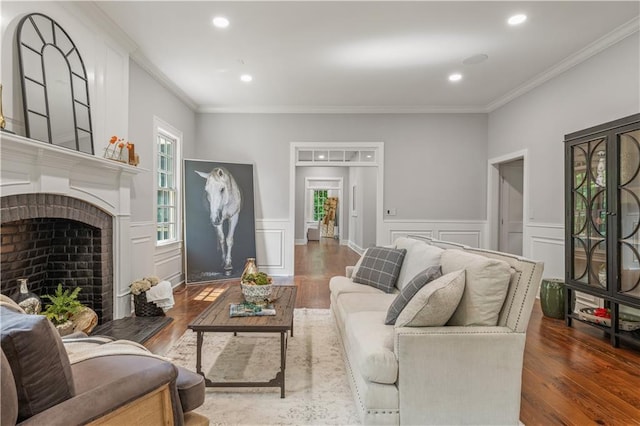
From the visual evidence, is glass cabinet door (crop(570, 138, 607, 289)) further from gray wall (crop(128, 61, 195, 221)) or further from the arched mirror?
gray wall (crop(128, 61, 195, 221))

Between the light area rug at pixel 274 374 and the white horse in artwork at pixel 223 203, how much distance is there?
2384 mm

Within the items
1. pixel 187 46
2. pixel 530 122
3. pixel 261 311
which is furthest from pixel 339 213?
pixel 261 311

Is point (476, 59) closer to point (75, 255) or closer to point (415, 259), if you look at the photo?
point (415, 259)

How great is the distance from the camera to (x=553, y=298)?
365cm

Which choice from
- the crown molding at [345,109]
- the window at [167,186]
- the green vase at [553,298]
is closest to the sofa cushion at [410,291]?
the green vase at [553,298]

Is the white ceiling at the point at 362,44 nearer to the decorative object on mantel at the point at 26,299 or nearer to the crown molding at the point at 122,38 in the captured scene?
the crown molding at the point at 122,38

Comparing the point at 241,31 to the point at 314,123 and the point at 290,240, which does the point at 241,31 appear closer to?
the point at 314,123

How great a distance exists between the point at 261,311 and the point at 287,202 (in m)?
3.65

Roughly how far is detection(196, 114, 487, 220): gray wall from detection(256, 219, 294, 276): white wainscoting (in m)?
0.15

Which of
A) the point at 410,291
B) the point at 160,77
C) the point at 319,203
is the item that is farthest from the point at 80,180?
the point at 319,203

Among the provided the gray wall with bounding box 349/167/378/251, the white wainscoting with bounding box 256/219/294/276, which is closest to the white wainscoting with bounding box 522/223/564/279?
the gray wall with bounding box 349/167/378/251

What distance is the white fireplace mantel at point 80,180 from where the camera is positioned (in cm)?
217

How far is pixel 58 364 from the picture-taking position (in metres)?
1.01

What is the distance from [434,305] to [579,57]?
12.0 ft
